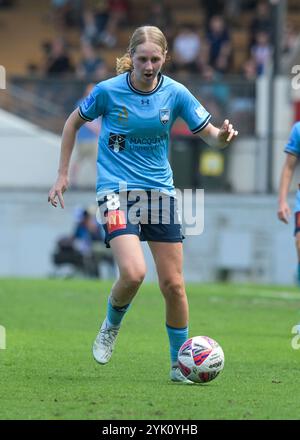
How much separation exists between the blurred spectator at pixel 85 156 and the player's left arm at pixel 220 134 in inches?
586

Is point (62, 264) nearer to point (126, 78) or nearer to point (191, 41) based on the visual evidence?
point (191, 41)

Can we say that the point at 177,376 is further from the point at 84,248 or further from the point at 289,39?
the point at 289,39

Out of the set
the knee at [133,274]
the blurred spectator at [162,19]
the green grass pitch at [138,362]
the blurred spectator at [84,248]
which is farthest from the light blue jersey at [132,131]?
the blurred spectator at [162,19]

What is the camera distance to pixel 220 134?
27.7 feet

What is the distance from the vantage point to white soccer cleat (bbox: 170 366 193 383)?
845cm

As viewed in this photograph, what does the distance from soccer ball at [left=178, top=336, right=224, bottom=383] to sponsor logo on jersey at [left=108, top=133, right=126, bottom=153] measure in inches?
56.2

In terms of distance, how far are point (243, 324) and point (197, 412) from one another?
21.3 feet

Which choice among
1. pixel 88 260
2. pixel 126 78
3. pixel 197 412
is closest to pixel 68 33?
pixel 88 260

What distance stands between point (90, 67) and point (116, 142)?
56.4ft

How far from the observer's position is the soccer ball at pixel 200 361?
8234 mm

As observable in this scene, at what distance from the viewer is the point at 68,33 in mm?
29000

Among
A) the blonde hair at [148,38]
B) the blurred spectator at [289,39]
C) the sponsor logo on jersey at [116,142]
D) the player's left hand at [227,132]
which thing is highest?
the blurred spectator at [289,39]

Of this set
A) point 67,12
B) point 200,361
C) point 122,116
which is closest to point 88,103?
point 122,116

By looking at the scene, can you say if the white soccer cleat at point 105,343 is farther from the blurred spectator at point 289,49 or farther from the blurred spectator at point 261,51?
the blurred spectator at point 261,51
